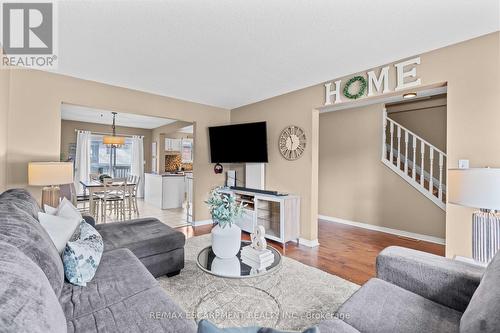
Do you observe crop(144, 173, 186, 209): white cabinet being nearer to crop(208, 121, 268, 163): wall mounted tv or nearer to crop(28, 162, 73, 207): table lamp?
crop(208, 121, 268, 163): wall mounted tv

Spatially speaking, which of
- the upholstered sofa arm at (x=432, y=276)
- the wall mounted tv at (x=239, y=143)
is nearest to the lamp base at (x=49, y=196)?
the wall mounted tv at (x=239, y=143)

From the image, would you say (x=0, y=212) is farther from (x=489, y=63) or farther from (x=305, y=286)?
(x=489, y=63)

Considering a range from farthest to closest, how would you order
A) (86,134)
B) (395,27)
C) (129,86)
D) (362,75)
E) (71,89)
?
(86,134) < (129,86) < (71,89) < (362,75) < (395,27)

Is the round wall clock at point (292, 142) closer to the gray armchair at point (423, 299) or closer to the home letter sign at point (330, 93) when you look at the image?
the home letter sign at point (330, 93)

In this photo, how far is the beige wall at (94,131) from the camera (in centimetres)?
655

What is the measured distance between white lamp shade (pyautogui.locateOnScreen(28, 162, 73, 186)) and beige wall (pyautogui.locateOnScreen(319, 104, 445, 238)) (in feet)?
14.9

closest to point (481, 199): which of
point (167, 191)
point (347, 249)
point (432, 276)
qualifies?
point (432, 276)

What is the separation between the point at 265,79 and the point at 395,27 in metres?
1.64

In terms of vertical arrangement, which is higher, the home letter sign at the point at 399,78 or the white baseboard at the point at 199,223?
the home letter sign at the point at 399,78

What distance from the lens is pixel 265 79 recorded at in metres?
3.29

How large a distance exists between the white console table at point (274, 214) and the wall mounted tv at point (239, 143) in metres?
0.67

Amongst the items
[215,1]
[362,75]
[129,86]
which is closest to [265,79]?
[362,75]

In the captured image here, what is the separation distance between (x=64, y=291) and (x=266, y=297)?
5.01 feet

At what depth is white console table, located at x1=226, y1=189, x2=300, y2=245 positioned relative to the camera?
3359 mm
